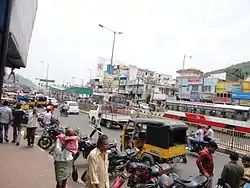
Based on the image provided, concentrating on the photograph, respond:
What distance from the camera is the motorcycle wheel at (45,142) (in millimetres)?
9695

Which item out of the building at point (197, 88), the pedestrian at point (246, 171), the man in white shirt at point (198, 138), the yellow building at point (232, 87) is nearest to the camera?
the pedestrian at point (246, 171)

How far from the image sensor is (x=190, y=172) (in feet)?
26.1

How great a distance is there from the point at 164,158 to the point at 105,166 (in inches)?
151

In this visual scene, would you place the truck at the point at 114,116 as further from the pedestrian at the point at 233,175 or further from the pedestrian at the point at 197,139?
the pedestrian at the point at 233,175

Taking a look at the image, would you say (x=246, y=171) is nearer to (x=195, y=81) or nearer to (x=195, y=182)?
(x=195, y=182)

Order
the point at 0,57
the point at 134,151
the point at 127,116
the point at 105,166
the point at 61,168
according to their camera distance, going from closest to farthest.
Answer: the point at 0,57
the point at 105,166
the point at 61,168
the point at 134,151
the point at 127,116

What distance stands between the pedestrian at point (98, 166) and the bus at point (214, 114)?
62.6ft

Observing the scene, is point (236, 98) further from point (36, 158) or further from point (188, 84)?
point (36, 158)

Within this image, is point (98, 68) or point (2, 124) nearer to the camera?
point (2, 124)

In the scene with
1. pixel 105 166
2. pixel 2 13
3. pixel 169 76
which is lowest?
pixel 105 166

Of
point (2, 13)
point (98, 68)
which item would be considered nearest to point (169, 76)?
point (98, 68)

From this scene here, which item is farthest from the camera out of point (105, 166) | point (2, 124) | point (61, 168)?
point (2, 124)

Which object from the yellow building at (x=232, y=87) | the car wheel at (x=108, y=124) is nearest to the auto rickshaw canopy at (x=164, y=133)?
the car wheel at (x=108, y=124)

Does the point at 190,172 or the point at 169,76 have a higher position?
the point at 169,76
